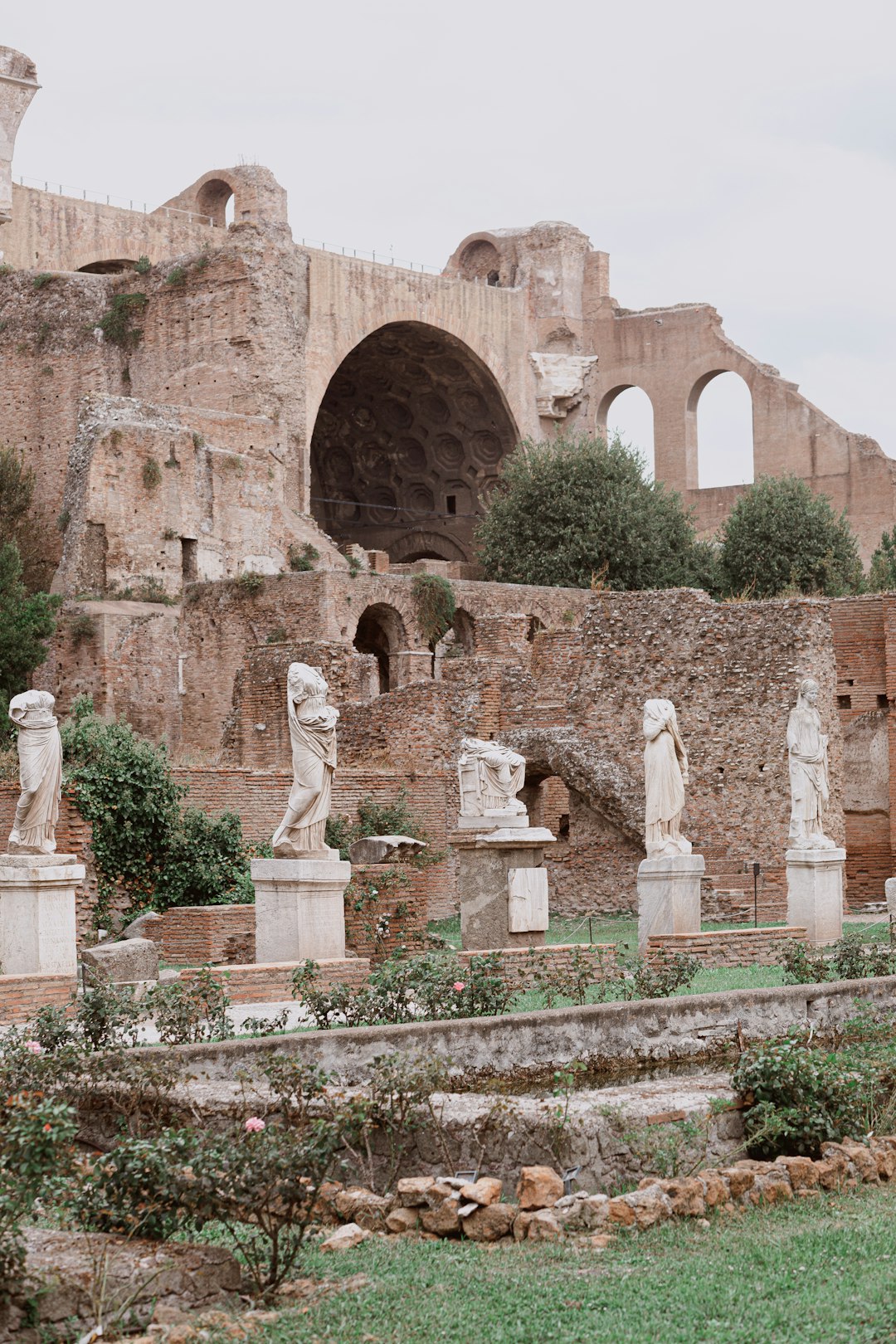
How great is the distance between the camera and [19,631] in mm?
27016

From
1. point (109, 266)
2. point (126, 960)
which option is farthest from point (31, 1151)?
point (109, 266)

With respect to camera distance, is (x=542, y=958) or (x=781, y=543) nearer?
(x=542, y=958)

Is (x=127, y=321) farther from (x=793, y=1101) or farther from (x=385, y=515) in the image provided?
(x=793, y=1101)

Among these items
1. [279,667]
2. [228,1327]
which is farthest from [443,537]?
[228,1327]

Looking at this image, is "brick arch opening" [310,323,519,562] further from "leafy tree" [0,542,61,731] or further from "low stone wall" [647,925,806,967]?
"low stone wall" [647,925,806,967]

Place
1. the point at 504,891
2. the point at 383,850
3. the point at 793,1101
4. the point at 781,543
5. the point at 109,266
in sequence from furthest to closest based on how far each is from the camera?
the point at 109,266 < the point at 781,543 < the point at 383,850 < the point at 504,891 < the point at 793,1101

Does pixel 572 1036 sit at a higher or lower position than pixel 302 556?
lower

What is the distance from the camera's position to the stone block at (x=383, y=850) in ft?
60.5

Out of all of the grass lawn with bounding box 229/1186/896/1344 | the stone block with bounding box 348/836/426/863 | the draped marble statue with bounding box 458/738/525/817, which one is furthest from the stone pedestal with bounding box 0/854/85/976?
the stone block with bounding box 348/836/426/863

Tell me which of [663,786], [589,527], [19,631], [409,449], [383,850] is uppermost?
[409,449]

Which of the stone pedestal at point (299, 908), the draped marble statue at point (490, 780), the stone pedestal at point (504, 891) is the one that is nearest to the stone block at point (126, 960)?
the stone pedestal at point (299, 908)

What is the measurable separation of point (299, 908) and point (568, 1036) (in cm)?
337

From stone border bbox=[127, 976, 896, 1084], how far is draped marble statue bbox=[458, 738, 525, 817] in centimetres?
558

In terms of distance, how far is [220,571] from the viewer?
32375mm
